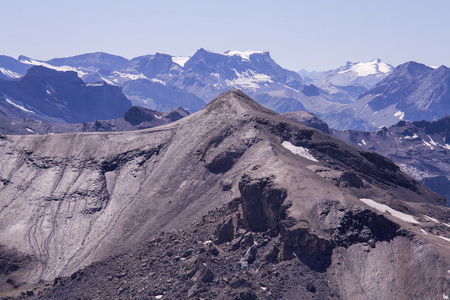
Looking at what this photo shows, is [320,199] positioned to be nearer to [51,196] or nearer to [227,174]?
[227,174]

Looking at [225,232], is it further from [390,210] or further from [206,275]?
[390,210]

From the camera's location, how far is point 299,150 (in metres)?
84.4

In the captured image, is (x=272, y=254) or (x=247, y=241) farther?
(x=247, y=241)

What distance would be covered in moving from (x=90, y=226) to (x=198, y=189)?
16.6m

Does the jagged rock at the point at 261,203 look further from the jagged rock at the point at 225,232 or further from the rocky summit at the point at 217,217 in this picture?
the jagged rock at the point at 225,232

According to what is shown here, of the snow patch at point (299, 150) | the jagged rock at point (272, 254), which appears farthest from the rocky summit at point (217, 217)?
the snow patch at point (299, 150)

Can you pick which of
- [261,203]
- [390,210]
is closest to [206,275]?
[261,203]

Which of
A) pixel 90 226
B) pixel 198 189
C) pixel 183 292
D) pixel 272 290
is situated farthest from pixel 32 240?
pixel 272 290

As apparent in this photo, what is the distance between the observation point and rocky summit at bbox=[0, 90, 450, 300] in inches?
2219

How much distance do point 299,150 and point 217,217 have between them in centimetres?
2060

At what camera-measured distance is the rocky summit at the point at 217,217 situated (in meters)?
56.4

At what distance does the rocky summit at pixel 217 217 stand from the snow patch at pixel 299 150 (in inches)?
12.1

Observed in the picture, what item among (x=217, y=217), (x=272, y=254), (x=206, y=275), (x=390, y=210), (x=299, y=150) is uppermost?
(x=299, y=150)

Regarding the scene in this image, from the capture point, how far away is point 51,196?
88438mm
